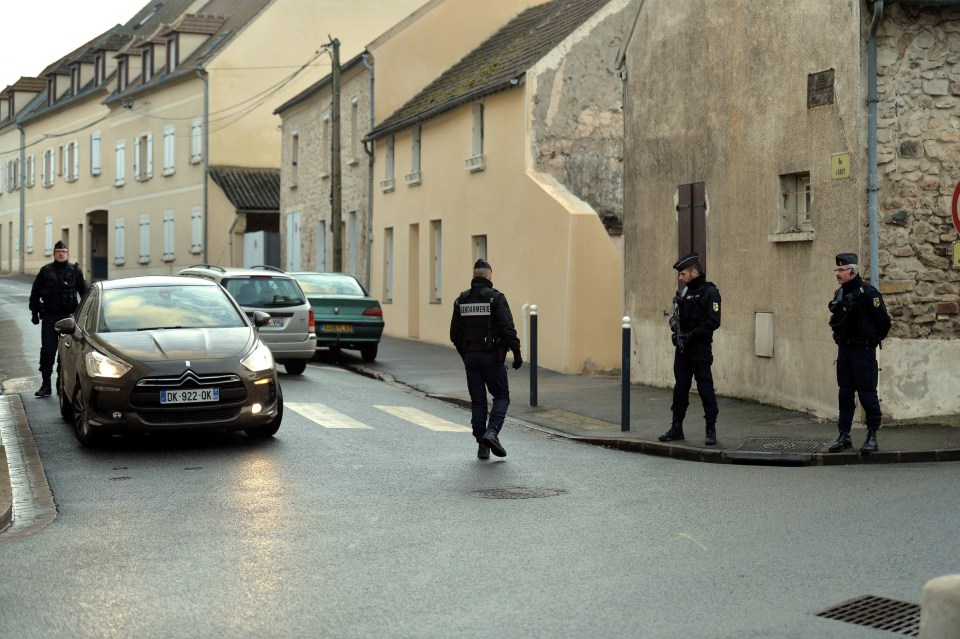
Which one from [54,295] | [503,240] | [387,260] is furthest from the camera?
[387,260]

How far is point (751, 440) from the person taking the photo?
1288 cm

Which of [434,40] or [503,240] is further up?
[434,40]

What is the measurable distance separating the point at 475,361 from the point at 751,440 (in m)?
2.91

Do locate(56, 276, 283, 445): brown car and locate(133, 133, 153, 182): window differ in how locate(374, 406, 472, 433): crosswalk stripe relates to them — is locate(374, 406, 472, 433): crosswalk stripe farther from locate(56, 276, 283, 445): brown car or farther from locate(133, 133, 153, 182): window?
locate(133, 133, 153, 182): window

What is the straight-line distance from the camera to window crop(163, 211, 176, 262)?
4943 cm

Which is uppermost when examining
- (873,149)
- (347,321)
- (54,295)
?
(873,149)

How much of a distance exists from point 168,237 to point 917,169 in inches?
1550

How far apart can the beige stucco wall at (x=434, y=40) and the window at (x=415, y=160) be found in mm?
2949

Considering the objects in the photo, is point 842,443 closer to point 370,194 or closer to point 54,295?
point 54,295

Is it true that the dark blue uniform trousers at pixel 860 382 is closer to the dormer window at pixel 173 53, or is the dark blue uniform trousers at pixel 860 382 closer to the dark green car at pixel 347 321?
the dark green car at pixel 347 321

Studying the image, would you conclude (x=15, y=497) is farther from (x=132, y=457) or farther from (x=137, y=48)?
(x=137, y=48)

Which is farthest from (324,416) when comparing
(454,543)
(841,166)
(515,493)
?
(454,543)

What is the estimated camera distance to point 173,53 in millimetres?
48844

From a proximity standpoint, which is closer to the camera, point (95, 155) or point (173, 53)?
point (173, 53)
